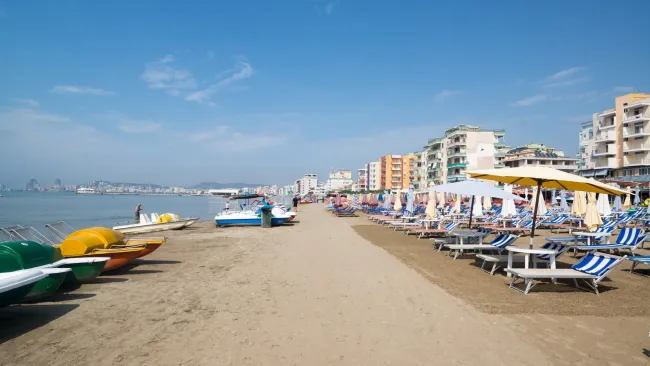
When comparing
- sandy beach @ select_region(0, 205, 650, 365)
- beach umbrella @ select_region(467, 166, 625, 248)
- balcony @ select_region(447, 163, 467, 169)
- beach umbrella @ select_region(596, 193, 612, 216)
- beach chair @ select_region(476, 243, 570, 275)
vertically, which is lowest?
sandy beach @ select_region(0, 205, 650, 365)

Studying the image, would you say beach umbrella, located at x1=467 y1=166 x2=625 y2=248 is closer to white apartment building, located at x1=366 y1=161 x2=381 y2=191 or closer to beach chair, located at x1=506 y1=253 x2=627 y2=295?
beach chair, located at x1=506 y1=253 x2=627 y2=295

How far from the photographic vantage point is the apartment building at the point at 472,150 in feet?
228

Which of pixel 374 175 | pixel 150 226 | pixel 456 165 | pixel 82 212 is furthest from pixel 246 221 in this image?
pixel 374 175

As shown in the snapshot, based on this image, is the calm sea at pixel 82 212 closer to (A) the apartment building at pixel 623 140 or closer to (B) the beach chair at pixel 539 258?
(B) the beach chair at pixel 539 258

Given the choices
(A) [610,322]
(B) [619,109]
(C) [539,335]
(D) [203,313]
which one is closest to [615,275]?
(A) [610,322]

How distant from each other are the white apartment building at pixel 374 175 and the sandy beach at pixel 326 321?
12143 cm

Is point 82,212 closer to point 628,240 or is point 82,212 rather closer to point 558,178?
point 558,178

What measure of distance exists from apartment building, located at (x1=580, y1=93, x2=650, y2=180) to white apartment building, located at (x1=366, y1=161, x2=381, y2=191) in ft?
245

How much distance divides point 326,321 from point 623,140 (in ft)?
204

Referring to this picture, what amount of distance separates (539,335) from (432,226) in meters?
14.7

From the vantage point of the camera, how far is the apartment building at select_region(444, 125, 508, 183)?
6950cm

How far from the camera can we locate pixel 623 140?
51.8 m

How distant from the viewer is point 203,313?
544 centimetres

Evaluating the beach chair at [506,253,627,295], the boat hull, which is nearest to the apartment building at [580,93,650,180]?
the boat hull
